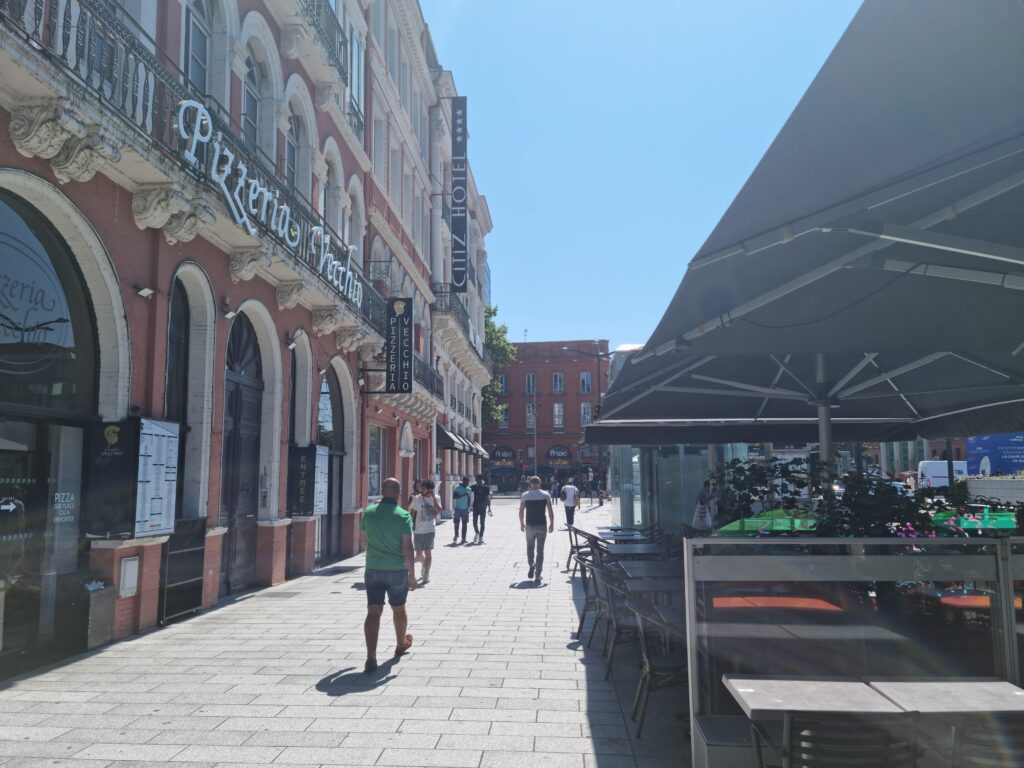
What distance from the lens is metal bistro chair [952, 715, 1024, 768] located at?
3279 mm

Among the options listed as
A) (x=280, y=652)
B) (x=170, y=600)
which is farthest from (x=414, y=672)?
(x=170, y=600)

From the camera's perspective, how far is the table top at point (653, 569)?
7535 mm

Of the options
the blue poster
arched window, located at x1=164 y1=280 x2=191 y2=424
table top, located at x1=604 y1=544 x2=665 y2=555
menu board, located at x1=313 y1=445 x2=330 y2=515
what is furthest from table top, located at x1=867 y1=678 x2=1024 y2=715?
the blue poster

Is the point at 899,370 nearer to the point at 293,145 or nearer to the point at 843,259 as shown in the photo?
the point at 843,259

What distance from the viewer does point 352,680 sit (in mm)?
6383

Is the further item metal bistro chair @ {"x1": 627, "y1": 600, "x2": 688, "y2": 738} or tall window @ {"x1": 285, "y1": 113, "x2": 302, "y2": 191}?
tall window @ {"x1": 285, "y1": 113, "x2": 302, "y2": 191}

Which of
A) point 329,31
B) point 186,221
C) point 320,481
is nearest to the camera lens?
point 186,221

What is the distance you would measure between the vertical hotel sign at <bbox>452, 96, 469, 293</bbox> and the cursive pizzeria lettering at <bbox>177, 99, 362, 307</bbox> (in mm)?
16206

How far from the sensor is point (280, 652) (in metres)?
7.40

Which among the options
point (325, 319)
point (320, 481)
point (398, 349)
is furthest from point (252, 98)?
point (398, 349)

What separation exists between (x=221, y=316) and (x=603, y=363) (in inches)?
2628

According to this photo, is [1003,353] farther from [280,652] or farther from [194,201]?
[194,201]

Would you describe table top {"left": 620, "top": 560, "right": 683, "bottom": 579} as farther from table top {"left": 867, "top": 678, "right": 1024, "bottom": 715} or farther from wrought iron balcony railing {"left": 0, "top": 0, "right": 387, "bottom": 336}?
wrought iron balcony railing {"left": 0, "top": 0, "right": 387, "bottom": 336}

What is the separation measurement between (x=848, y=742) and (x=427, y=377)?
21.7m
